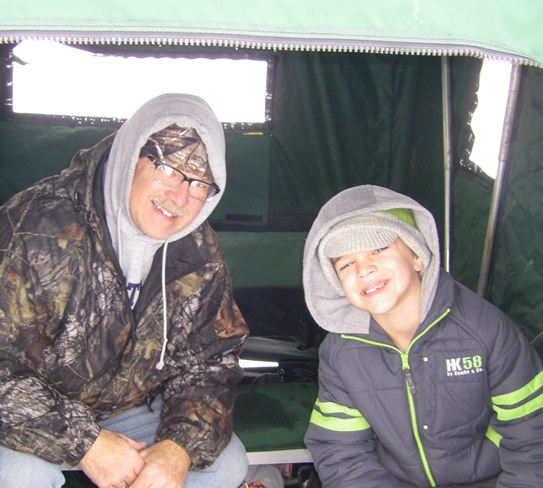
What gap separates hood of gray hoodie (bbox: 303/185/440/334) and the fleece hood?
306mm

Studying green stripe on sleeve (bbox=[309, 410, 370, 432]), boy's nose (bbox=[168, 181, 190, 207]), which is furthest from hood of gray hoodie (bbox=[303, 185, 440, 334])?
boy's nose (bbox=[168, 181, 190, 207])

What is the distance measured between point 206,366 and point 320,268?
42 cm

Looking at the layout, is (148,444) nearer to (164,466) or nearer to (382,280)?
(164,466)

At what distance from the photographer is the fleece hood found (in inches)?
70.3

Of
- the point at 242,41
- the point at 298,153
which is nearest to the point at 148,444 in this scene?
the point at 242,41

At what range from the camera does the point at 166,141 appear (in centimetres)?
182

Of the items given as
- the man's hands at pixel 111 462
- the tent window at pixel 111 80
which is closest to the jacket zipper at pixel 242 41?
the man's hands at pixel 111 462

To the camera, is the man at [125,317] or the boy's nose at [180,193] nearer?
the man at [125,317]

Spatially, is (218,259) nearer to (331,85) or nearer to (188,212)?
(188,212)

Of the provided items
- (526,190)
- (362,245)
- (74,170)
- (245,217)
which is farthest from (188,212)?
(245,217)

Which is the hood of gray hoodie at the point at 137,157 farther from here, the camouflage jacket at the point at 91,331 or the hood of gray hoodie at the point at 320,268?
the hood of gray hoodie at the point at 320,268

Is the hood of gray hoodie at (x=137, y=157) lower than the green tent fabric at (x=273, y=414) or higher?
higher

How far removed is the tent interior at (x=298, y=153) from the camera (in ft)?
9.73

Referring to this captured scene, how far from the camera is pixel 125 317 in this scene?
1.85 m
